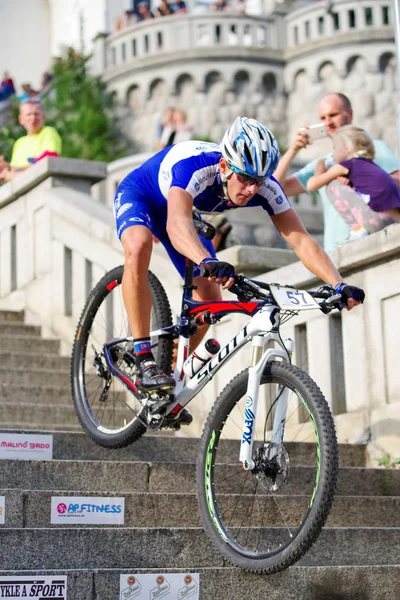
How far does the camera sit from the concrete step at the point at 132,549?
540cm

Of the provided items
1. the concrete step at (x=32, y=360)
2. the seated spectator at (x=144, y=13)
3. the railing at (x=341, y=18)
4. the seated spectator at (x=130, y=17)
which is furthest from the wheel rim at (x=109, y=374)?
the seated spectator at (x=130, y=17)

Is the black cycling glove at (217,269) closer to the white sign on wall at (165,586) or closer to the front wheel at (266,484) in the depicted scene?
the front wheel at (266,484)

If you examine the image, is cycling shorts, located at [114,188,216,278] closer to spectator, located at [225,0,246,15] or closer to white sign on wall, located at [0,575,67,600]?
white sign on wall, located at [0,575,67,600]

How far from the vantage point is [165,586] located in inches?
212

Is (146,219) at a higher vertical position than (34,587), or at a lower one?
higher

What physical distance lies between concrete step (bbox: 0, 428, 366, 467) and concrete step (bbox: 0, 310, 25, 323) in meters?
3.74

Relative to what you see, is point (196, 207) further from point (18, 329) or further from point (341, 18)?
point (341, 18)

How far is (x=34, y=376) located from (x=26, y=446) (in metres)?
2.15

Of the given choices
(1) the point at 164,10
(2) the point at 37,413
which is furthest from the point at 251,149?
(1) the point at 164,10

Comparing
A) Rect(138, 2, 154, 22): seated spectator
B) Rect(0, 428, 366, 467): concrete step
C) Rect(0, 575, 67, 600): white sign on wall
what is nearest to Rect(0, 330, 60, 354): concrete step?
Rect(0, 428, 366, 467): concrete step

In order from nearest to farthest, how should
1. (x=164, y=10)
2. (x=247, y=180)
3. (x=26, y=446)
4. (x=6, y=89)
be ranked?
(x=247, y=180)
(x=26, y=446)
(x=6, y=89)
(x=164, y=10)

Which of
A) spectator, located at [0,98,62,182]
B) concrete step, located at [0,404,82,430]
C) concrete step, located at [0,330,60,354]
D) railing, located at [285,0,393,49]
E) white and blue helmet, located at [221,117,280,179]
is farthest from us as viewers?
railing, located at [285,0,393,49]

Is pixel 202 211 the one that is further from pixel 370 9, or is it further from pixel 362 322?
pixel 370 9

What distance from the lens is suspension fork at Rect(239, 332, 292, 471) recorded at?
5461 mm
